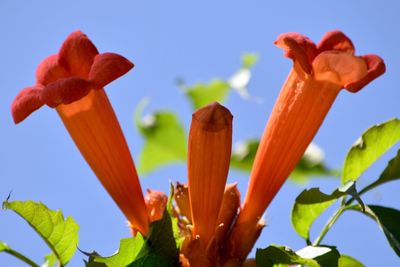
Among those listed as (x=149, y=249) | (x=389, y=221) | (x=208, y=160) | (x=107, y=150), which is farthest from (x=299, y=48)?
(x=149, y=249)

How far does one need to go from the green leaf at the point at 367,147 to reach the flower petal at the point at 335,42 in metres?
0.51

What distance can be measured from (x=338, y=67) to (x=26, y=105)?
1.63 meters

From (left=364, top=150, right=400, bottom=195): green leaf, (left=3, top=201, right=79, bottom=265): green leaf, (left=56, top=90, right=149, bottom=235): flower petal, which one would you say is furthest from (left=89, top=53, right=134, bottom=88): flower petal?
(left=364, top=150, right=400, bottom=195): green leaf

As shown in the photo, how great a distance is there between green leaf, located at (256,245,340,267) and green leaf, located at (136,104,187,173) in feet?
6.50

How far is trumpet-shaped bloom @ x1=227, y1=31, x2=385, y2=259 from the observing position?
137 inches

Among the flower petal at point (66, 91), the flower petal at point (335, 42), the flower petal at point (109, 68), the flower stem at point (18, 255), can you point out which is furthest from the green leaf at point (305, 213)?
the flower stem at point (18, 255)

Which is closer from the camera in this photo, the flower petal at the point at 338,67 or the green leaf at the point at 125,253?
the green leaf at the point at 125,253

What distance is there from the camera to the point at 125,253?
2.83 meters

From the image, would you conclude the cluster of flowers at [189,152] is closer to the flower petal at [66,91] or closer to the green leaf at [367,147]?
the flower petal at [66,91]

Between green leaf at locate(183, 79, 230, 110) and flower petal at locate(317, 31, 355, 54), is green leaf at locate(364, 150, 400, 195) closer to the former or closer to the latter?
flower petal at locate(317, 31, 355, 54)

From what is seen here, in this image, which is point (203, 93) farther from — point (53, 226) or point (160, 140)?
point (53, 226)

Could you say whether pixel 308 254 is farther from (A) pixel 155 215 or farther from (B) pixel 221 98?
(B) pixel 221 98

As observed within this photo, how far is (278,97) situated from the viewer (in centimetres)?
364

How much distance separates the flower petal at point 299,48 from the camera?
3490 mm
